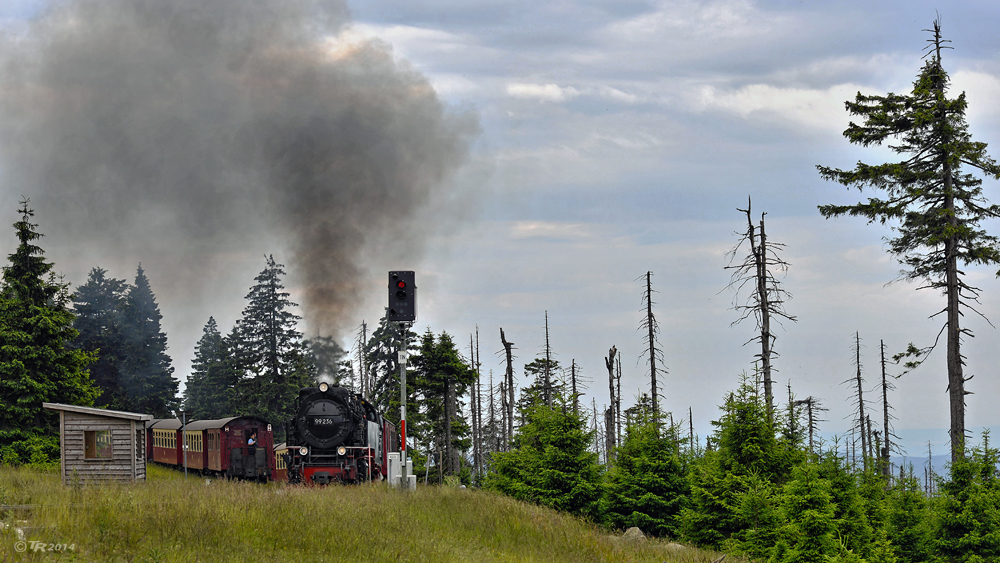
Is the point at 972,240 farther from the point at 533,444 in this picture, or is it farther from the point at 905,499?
the point at 533,444

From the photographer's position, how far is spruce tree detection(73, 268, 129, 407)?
5850 cm

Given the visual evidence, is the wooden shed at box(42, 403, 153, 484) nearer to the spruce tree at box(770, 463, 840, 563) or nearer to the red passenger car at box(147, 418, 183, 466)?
the red passenger car at box(147, 418, 183, 466)

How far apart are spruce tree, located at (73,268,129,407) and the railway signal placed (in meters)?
44.0

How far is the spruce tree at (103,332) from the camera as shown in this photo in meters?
58.5

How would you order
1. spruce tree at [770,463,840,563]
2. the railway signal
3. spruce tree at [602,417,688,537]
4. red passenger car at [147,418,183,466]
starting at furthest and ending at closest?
red passenger car at [147,418,183,466]
spruce tree at [602,417,688,537]
the railway signal
spruce tree at [770,463,840,563]

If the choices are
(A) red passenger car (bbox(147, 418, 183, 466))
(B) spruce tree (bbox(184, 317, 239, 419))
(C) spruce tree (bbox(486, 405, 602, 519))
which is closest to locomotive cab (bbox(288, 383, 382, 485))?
(C) spruce tree (bbox(486, 405, 602, 519))

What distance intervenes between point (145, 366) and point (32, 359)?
1092 inches

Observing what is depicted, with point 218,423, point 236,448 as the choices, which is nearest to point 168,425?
point 218,423

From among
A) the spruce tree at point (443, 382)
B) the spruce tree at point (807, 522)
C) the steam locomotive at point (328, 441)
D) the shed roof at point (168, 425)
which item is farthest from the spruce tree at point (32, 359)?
the spruce tree at point (807, 522)

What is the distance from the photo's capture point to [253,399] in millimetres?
56250

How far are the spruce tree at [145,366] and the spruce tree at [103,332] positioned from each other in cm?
52

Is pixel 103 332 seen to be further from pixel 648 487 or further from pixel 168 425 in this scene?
pixel 648 487

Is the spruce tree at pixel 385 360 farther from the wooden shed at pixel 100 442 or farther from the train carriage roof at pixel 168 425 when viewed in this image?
the wooden shed at pixel 100 442

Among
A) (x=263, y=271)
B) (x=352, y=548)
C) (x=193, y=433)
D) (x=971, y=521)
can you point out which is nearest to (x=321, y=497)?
(x=352, y=548)
